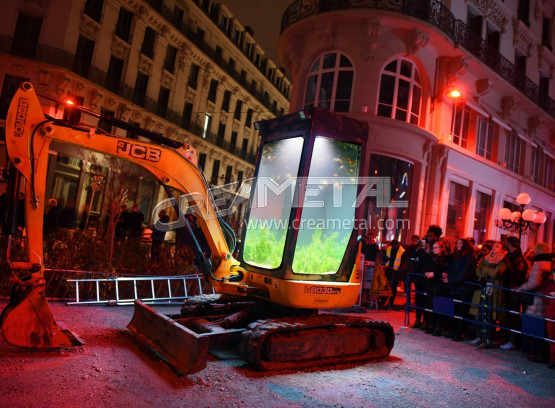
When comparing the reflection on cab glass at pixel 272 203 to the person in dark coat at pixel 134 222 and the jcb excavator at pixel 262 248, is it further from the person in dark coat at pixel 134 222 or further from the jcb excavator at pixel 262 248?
the person in dark coat at pixel 134 222

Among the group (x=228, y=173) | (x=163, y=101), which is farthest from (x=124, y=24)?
(x=228, y=173)

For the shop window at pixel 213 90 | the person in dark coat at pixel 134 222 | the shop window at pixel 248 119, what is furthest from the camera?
the shop window at pixel 248 119

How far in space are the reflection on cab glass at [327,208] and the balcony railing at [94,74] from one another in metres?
22.1

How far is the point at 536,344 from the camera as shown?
681 cm

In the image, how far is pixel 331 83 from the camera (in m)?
16.0

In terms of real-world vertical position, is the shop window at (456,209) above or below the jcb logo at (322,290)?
above

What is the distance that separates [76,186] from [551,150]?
2902 cm

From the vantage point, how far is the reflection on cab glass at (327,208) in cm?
545

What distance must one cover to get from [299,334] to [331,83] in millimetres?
12759

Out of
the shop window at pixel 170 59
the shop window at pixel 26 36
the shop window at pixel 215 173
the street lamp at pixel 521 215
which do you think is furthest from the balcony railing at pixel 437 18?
the shop window at pixel 215 173

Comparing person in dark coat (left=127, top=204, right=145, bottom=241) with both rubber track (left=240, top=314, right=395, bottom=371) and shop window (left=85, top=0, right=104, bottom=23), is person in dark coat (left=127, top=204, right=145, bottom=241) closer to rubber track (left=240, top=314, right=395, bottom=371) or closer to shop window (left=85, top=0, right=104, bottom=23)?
rubber track (left=240, top=314, right=395, bottom=371)

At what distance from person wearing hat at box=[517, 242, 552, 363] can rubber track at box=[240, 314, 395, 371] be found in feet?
9.07

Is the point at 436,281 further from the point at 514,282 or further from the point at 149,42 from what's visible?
the point at 149,42

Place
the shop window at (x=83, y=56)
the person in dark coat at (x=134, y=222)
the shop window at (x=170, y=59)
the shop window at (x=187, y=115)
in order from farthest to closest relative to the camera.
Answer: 1. the shop window at (x=187, y=115)
2. the shop window at (x=170, y=59)
3. the shop window at (x=83, y=56)
4. the person in dark coat at (x=134, y=222)
